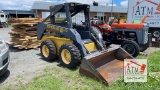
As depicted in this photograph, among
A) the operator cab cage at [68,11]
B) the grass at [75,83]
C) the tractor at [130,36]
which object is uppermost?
the operator cab cage at [68,11]

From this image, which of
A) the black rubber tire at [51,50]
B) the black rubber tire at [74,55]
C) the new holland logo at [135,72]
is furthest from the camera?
the black rubber tire at [51,50]

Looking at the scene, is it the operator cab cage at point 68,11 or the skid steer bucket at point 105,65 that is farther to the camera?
the operator cab cage at point 68,11

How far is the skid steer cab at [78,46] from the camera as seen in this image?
16.6 ft

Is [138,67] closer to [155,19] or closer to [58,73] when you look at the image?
[58,73]

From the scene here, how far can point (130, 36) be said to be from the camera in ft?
25.3

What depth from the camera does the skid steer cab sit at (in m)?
5.05

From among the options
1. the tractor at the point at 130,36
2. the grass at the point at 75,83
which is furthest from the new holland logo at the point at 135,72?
the tractor at the point at 130,36

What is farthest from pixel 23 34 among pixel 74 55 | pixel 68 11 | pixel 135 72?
pixel 135 72

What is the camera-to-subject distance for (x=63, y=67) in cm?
589

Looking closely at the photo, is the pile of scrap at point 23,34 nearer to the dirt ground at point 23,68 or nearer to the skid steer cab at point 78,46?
the dirt ground at point 23,68

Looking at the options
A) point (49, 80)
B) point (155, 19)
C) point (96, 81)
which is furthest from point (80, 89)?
point (155, 19)

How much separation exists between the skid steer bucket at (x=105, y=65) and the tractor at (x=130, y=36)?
1.38m

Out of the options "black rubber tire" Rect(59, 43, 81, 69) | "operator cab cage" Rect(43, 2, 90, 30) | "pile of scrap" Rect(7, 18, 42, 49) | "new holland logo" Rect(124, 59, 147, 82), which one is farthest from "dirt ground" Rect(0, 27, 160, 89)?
"new holland logo" Rect(124, 59, 147, 82)

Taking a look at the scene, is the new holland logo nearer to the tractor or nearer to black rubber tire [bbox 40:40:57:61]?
the tractor
